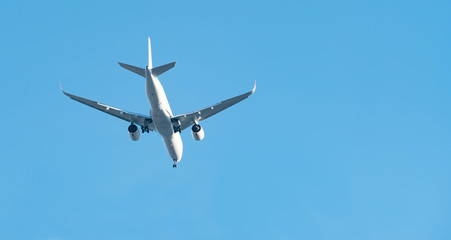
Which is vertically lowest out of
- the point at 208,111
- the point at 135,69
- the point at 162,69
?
the point at 162,69

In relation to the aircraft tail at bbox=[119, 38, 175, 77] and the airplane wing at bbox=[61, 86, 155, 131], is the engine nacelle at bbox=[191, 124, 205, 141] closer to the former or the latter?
the airplane wing at bbox=[61, 86, 155, 131]

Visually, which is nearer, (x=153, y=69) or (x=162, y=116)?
(x=153, y=69)

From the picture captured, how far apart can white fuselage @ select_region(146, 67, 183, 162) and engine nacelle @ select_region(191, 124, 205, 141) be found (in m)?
1.69

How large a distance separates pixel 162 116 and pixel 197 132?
14.3 feet

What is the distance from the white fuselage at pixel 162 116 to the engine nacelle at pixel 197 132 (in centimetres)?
169

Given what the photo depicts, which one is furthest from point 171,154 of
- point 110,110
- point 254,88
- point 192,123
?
point 254,88

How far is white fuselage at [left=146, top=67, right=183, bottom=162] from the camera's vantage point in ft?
135

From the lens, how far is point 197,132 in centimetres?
4738

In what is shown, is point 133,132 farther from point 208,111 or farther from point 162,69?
point 162,69

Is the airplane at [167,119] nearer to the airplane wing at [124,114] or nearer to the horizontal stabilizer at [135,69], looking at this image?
the airplane wing at [124,114]

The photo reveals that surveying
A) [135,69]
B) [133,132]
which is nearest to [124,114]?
[133,132]

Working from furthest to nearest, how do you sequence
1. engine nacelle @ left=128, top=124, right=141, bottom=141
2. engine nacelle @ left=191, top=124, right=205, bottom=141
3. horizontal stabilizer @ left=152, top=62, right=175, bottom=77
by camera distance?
engine nacelle @ left=191, top=124, right=205, bottom=141, engine nacelle @ left=128, top=124, right=141, bottom=141, horizontal stabilizer @ left=152, top=62, right=175, bottom=77

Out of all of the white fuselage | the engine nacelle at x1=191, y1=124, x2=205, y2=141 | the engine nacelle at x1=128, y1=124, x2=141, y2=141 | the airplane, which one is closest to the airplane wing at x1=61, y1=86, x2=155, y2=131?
the airplane

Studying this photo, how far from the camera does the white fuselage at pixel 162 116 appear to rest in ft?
135
